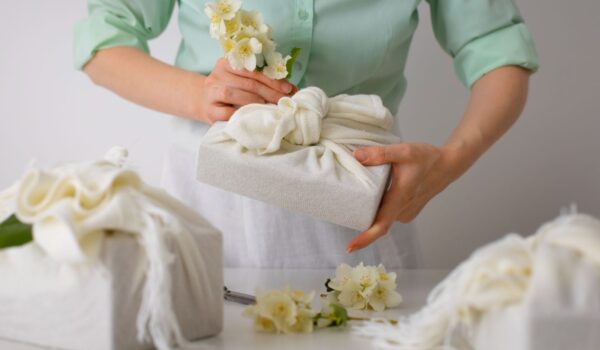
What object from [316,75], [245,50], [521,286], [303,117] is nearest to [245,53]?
[245,50]

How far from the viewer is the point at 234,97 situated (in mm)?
1187

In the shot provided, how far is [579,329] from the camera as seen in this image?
586 millimetres

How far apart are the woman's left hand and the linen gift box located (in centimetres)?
41

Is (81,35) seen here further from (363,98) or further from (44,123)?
(44,123)

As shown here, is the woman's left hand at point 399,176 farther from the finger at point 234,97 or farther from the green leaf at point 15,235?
the green leaf at point 15,235

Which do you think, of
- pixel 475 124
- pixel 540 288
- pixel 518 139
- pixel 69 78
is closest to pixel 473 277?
pixel 540 288

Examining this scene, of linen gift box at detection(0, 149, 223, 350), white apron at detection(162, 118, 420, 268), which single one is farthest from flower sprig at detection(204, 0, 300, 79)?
linen gift box at detection(0, 149, 223, 350)

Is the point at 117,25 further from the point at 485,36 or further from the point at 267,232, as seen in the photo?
the point at 485,36

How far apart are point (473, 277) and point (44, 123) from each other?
1.77 metres

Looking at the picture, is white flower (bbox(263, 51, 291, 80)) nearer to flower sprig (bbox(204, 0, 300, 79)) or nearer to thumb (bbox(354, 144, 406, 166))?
flower sprig (bbox(204, 0, 300, 79))

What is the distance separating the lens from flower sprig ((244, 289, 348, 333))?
78 cm

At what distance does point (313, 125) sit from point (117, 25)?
56 cm

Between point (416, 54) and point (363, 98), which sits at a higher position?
point (416, 54)

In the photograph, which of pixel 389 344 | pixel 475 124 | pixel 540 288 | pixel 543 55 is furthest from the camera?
pixel 543 55
